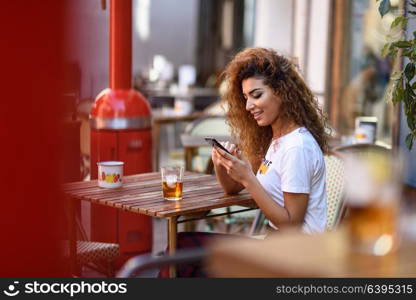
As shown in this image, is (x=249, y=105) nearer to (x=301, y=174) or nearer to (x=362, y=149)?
(x=301, y=174)

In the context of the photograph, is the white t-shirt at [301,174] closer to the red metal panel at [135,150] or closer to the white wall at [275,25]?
the red metal panel at [135,150]

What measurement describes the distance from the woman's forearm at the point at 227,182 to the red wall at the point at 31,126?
1633mm

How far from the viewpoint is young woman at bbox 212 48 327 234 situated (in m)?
2.93

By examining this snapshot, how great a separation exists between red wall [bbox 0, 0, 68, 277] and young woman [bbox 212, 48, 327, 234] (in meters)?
1.34

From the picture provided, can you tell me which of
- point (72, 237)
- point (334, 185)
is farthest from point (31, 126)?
point (334, 185)

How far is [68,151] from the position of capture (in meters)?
4.10

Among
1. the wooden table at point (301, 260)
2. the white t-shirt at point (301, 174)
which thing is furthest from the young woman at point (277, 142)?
the wooden table at point (301, 260)

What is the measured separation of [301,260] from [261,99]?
1.77m

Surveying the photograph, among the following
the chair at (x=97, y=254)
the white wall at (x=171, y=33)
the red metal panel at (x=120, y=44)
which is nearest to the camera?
the chair at (x=97, y=254)

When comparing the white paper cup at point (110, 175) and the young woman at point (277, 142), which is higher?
the young woman at point (277, 142)

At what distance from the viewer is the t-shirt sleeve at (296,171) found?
2.94 metres

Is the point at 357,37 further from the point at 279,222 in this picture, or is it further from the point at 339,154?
the point at 279,222

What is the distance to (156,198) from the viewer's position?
3.18 metres

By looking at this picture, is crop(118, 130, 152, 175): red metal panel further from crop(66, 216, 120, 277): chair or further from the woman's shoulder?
the woman's shoulder
